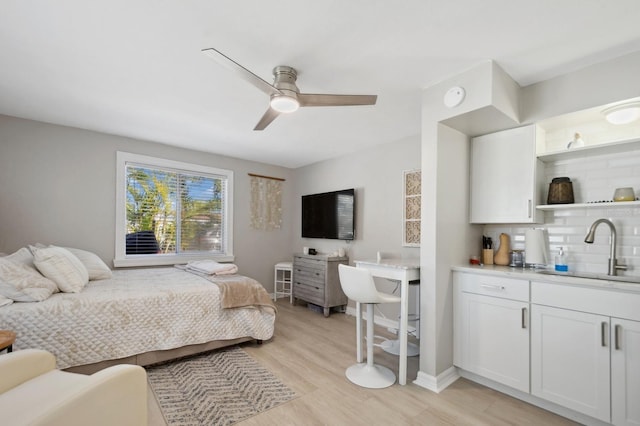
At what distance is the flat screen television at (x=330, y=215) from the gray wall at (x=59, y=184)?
2251mm

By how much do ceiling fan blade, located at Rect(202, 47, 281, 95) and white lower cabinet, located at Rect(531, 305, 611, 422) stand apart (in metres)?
2.40

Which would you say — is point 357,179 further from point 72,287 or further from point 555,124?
point 72,287

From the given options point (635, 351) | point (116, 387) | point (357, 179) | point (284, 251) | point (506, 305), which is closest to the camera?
point (116, 387)

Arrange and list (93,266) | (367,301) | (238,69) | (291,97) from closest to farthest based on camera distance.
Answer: (238,69) < (291,97) < (367,301) < (93,266)

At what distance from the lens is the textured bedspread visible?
2.12 metres

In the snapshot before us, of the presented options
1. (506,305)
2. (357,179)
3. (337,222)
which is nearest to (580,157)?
(506,305)

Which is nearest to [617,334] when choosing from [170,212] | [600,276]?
[600,276]

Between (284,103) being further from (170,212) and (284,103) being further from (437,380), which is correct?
(170,212)

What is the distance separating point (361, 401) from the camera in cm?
214

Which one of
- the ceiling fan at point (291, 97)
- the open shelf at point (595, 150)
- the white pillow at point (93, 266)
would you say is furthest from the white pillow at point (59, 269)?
the open shelf at point (595, 150)

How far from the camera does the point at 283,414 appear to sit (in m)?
1.99

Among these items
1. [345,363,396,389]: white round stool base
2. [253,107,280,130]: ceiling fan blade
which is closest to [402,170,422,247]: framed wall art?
[345,363,396,389]: white round stool base

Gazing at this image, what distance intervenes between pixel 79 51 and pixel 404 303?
300 cm

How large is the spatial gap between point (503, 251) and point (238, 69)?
261cm
